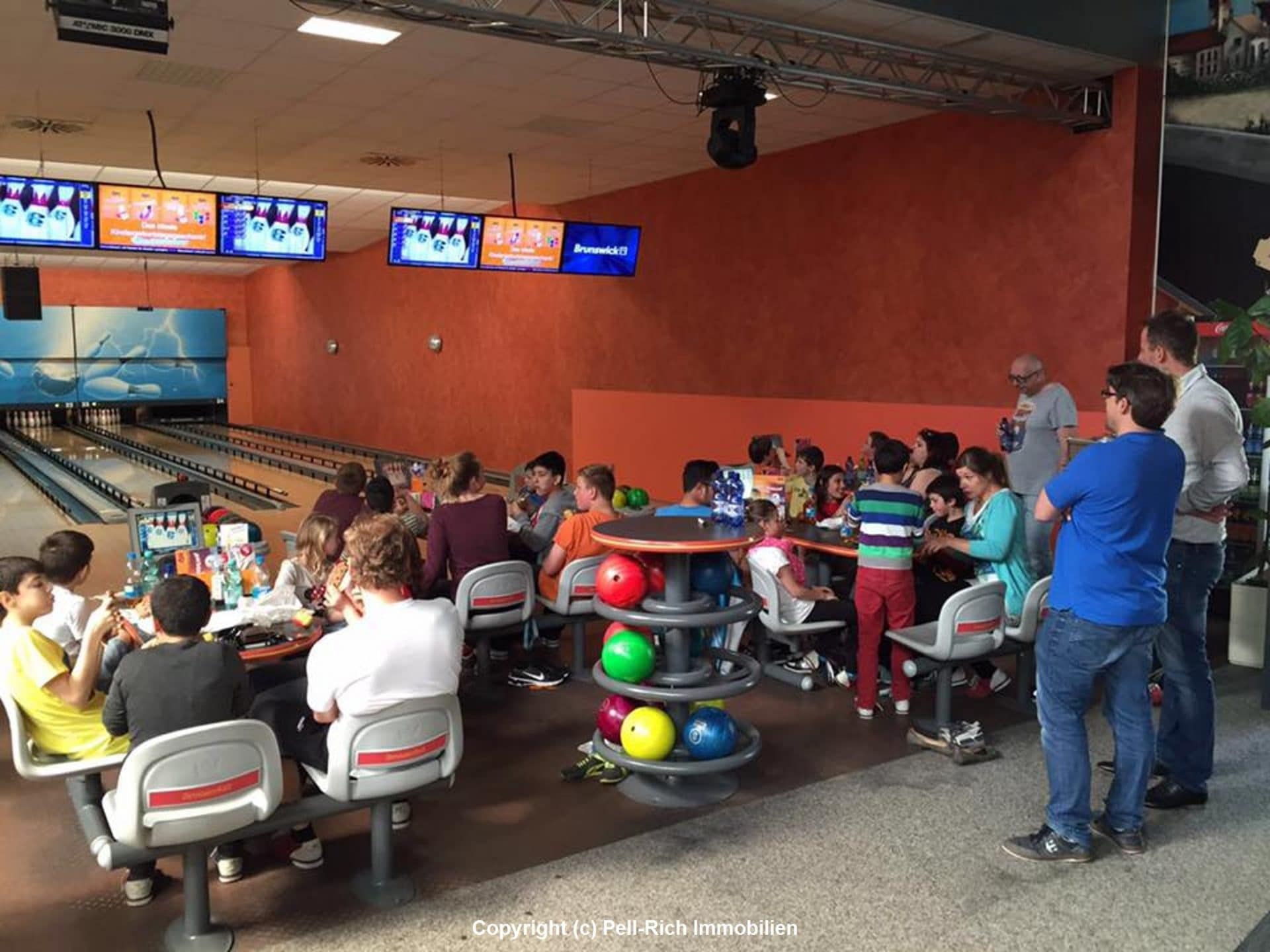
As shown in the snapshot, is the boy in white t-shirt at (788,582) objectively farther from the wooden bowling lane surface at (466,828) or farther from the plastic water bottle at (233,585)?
the plastic water bottle at (233,585)

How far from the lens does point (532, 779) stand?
116 inches

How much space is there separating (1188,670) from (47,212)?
5373 millimetres

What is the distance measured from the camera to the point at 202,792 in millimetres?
1965

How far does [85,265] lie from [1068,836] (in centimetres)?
1625

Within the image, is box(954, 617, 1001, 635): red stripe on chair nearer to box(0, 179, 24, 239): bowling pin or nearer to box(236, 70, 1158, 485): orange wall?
box(236, 70, 1158, 485): orange wall

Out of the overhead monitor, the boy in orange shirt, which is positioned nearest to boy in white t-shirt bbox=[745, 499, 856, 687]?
the boy in orange shirt

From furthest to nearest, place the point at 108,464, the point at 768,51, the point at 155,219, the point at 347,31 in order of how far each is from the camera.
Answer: the point at 108,464, the point at 155,219, the point at 768,51, the point at 347,31

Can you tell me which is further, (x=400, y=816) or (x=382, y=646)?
(x=400, y=816)

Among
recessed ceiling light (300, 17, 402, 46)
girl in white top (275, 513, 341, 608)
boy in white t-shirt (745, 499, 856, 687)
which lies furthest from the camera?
recessed ceiling light (300, 17, 402, 46)

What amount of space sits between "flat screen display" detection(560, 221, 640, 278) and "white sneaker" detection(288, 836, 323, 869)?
5.08 meters

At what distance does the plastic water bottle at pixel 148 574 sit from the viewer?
2.97 metres

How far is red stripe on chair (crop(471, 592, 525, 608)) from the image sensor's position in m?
3.54

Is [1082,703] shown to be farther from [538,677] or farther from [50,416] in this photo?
[50,416]

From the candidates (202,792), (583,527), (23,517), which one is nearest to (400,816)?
(202,792)
